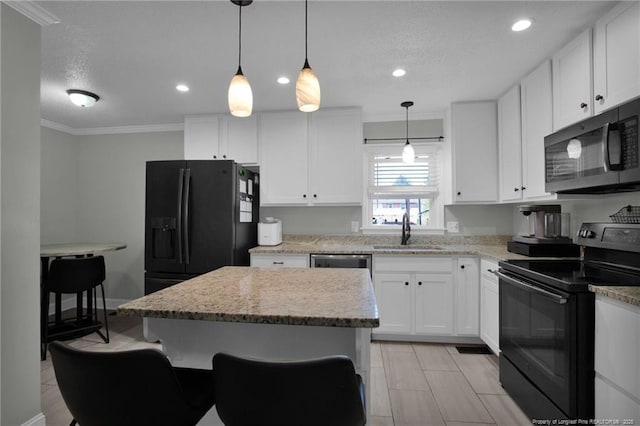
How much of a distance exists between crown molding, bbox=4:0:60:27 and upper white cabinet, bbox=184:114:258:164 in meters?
1.71

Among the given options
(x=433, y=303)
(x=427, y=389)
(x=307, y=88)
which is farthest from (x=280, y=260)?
(x=307, y=88)

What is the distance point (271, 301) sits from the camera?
1106 millimetres

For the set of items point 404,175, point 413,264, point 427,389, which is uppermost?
point 404,175

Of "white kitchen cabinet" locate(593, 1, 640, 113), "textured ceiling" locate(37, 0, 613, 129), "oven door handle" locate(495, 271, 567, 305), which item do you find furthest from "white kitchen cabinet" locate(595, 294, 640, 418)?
"textured ceiling" locate(37, 0, 613, 129)

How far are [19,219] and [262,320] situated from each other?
1.63 meters

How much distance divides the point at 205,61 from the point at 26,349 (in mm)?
2147

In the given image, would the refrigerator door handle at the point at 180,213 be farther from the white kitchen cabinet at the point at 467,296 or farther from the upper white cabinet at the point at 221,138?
the white kitchen cabinet at the point at 467,296

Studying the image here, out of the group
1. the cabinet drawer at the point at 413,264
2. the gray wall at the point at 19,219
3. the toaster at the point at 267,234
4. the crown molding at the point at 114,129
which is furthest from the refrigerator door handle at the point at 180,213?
the cabinet drawer at the point at 413,264

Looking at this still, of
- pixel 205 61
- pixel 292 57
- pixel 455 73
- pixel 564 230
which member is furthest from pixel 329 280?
pixel 564 230

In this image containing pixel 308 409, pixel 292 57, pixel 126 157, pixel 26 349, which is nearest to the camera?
pixel 308 409

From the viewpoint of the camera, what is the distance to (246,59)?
2299mm

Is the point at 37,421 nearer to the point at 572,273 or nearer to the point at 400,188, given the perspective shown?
the point at 572,273

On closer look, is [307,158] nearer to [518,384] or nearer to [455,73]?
[455,73]

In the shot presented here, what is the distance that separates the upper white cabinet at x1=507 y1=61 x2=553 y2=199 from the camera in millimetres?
2298
